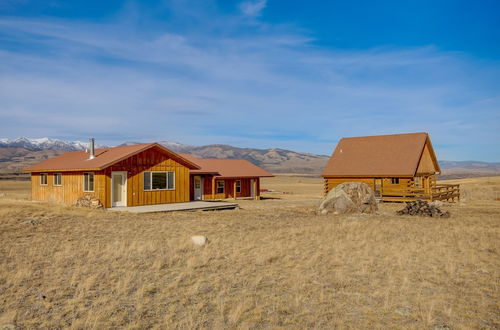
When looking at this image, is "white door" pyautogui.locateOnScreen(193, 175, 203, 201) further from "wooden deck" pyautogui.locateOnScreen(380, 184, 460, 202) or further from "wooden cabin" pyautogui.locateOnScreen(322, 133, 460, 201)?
"wooden deck" pyautogui.locateOnScreen(380, 184, 460, 202)

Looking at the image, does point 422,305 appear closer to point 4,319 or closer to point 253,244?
point 253,244

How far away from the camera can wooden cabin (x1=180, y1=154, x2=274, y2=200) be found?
37.0 m

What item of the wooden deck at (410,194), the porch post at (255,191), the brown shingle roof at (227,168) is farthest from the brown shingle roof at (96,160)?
the wooden deck at (410,194)

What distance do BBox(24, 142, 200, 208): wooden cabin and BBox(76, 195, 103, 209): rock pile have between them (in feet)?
0.81

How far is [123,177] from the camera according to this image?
25.4m

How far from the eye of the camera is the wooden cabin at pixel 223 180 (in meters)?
37.0

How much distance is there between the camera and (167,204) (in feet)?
88.8

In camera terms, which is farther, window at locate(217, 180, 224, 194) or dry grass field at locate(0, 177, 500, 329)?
window at locate(217, 180, 224, 194)

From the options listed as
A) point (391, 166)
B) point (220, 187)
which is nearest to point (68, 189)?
point (220, 187)

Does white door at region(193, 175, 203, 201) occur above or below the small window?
below

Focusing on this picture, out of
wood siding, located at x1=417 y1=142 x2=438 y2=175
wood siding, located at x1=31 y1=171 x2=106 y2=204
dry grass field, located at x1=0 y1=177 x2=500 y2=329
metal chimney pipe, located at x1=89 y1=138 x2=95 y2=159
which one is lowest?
dry grass field, located at x1=0 y1=177 x2=500 y2=329

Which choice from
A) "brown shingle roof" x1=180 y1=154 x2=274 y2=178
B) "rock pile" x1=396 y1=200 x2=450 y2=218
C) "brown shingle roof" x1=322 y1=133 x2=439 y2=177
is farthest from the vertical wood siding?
"rock pile" x1=396 y1=200 x2=450 y2=218

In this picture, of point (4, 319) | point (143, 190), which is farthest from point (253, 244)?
point (143, 190)

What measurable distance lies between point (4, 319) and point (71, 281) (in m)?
2.22
